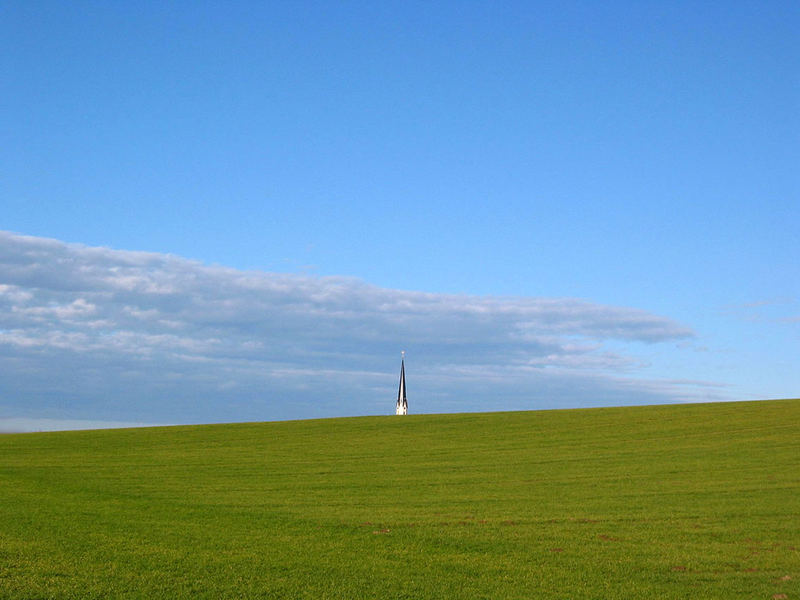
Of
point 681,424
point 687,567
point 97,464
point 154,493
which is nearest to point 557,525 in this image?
point 687,567

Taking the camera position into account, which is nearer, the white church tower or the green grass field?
the green grass field

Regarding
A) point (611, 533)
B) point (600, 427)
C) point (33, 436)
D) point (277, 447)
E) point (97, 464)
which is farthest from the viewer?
point (33, 436)

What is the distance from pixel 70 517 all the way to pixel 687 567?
13.9 meters

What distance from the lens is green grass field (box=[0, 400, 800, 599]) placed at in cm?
1224

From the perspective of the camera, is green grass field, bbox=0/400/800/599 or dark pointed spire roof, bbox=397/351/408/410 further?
dark pointed spire roof, bbox=397/351/408/410

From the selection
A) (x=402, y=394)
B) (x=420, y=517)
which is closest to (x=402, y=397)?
(x=402, y=394)

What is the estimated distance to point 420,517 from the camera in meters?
19.0

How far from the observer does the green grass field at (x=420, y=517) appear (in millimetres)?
12242

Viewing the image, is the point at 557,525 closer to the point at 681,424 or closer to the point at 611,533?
the point at 611,533

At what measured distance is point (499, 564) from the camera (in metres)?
13.7

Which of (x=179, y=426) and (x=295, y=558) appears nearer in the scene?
(x=295, y=558)

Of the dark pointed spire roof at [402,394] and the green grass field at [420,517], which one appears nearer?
the green grass field at [420,517]

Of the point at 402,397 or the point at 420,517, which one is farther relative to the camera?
the point at 402,397

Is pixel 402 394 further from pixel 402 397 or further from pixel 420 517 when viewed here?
pixel 420 517
